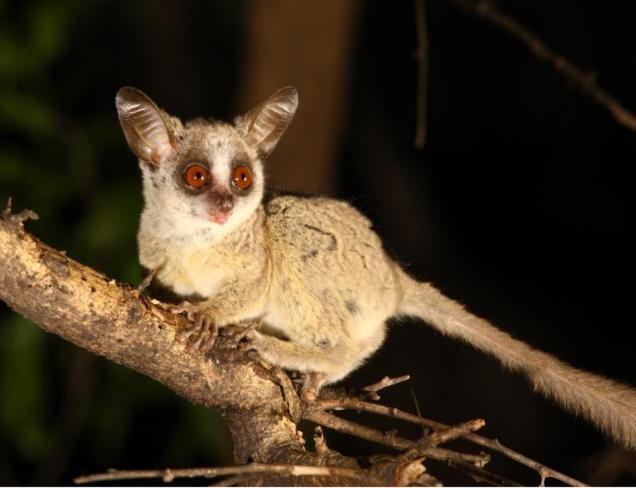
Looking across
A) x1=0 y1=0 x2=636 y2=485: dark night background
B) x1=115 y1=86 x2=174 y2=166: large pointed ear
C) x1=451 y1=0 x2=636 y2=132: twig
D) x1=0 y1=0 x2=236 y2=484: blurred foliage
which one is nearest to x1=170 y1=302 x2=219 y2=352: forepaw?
x1=115 y1=86 x2=174 y2=166: large pointed ear

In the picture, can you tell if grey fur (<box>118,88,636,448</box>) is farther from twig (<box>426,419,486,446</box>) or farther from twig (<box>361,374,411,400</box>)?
twig (<box>426,419,486,446</box>)

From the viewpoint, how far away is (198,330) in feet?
8.73

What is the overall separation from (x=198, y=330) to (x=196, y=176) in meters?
0.63

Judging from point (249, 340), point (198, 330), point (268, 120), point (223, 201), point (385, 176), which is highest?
point (385, 176)

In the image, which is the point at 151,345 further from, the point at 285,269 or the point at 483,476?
the point at 483,476

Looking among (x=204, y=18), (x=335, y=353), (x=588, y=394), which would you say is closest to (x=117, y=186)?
(x=335, y=353)

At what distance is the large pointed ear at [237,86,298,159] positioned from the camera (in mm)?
3100

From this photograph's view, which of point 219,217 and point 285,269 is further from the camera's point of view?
point 285,269

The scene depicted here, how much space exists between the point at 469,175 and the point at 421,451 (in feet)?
17.3

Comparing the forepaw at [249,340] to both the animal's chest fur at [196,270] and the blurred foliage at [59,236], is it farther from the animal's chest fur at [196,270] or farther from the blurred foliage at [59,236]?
the blurred foliage at [59,236]

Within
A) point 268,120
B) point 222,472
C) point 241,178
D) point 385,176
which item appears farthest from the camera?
point 385,176

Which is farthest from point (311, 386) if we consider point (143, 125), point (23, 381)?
point (23, 381)

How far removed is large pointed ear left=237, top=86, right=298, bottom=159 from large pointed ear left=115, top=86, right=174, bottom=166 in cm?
30

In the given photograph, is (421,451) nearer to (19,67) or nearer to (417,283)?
(417,283)
